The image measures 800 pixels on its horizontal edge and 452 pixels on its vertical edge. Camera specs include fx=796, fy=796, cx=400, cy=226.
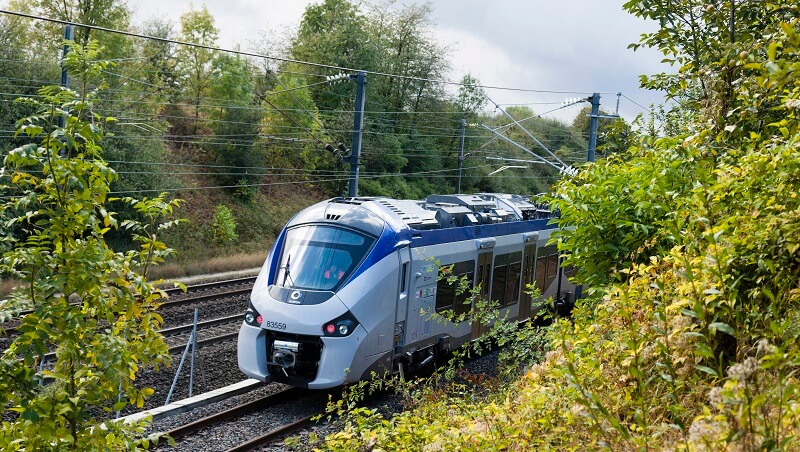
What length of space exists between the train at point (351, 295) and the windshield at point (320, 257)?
0.05ft

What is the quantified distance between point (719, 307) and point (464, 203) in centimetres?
1191

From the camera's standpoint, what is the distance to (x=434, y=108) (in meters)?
51.1

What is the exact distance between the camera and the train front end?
11797mm

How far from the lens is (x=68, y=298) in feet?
15.6

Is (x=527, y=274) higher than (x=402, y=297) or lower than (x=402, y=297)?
lower

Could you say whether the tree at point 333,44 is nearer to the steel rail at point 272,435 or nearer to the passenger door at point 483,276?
the passenger door at point 483,276

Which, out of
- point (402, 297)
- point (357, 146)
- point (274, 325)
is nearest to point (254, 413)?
point (274, 325)

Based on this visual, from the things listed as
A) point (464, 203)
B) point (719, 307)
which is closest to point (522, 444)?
point (719, 307)

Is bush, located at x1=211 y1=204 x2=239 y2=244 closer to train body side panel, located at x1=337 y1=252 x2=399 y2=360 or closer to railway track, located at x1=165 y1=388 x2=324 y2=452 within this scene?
railway track, located at x1=165 y1=388 x2=324 y2=452

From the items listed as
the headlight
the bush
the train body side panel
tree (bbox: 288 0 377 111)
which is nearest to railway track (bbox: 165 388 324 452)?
the headlight

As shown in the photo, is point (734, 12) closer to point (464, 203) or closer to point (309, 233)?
point (309, 233)

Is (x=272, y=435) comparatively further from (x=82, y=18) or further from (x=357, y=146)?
(x=82, y=18)

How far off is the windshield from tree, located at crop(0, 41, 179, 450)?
714 cm

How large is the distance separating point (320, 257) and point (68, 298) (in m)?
7.73
